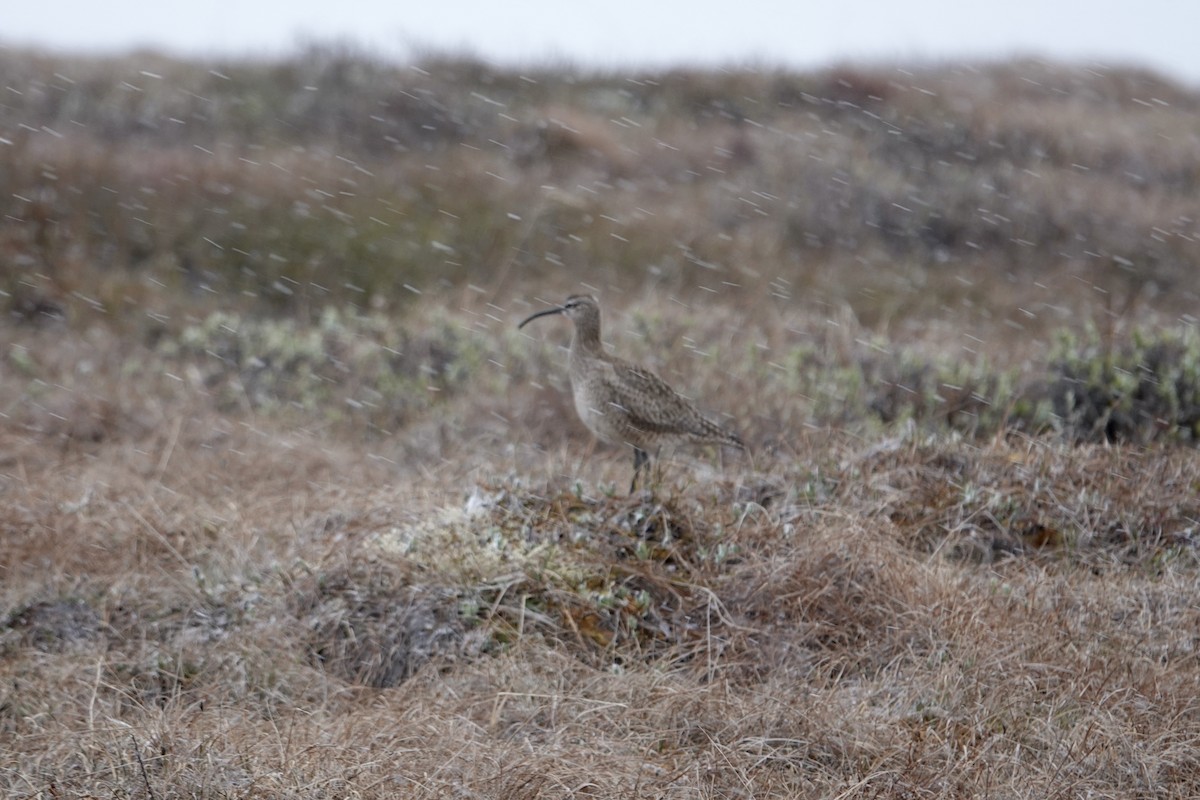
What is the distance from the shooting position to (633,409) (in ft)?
21.0

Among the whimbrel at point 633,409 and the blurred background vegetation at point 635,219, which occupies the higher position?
the whimbrel at point 633,409

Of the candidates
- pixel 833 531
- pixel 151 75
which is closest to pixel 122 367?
pixel 833 531

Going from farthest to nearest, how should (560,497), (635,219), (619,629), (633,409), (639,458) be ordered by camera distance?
(635,219)
(639,458)
(633,409)
(560,497)
(619,629)

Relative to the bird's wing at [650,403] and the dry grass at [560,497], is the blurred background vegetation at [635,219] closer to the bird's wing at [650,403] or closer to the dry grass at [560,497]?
the dry grass at [560,497]

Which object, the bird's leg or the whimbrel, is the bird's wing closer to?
the whimbrel

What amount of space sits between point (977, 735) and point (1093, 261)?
13372mm

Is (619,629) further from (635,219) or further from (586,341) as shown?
(635,219)

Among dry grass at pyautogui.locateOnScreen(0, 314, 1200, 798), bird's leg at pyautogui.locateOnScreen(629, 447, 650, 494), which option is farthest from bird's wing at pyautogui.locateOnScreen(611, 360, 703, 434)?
dry grass at pyautogui.locateOnScreen(0, 314, 1200, 798)

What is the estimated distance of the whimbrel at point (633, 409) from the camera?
21.1 feet

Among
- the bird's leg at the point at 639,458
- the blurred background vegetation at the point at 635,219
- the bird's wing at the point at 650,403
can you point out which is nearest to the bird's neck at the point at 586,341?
the bird's wing at the point at 650,403

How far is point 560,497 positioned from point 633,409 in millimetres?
1066

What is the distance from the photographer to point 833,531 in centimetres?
512

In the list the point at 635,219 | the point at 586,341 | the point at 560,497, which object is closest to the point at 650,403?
the point at 586,341

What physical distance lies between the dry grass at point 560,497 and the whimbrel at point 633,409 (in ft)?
0.91
